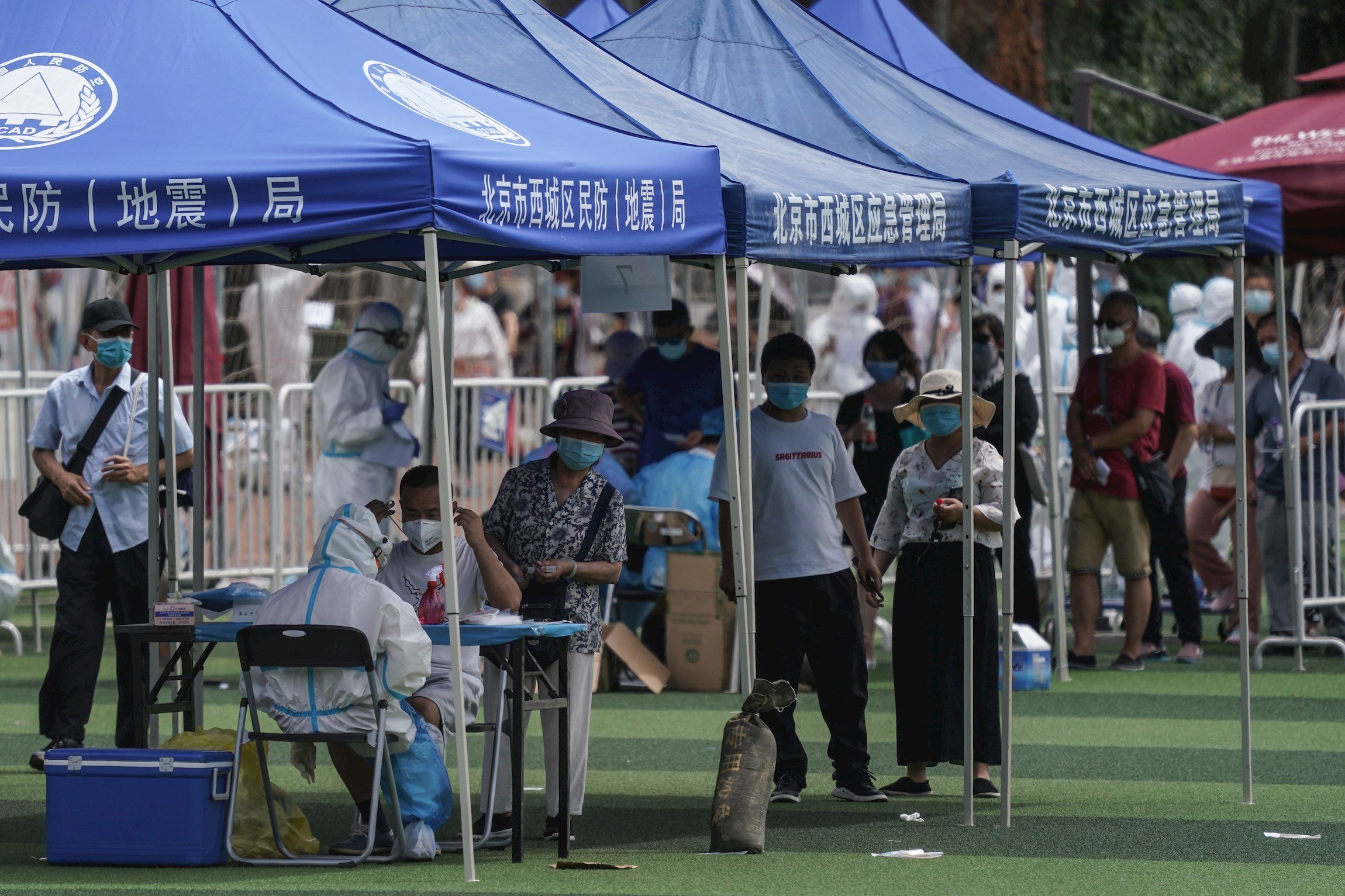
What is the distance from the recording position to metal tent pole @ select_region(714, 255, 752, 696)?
7.93 meters

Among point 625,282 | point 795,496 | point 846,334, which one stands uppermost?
point 846,334

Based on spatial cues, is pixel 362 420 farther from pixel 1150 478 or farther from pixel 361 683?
pixel 361 683

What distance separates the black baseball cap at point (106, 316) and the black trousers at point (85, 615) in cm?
90

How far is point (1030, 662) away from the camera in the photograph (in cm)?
1263

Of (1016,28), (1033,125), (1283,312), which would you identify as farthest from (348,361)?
(1016,28)

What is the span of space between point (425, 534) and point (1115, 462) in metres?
6.21

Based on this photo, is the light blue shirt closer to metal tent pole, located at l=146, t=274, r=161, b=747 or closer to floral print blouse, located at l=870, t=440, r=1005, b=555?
metal tent pole, located at l=146, t=274, r=161, b=747

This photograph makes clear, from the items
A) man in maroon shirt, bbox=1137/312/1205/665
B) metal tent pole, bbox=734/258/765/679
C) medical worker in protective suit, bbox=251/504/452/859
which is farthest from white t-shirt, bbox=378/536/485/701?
man in maroon shirt, bbox=1137/312/1205/665

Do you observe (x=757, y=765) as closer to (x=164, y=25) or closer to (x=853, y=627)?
(x=853, y=627)

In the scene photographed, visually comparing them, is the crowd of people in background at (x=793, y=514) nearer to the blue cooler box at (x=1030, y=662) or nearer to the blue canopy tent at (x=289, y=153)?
the blue cooler box at (x=1030, y=662)

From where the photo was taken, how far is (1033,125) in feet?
34.9

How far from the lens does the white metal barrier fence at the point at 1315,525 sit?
1343 centimetres

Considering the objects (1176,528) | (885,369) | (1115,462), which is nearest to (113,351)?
(885,369)

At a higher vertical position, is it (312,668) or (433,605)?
(433,605)
